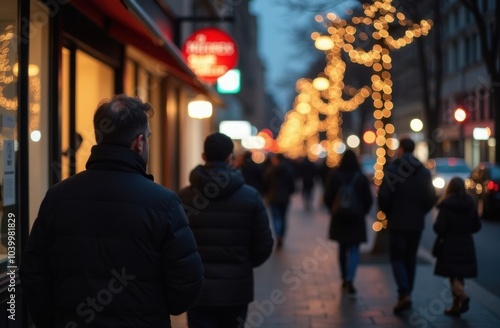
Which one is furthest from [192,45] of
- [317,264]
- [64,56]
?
[64,56]

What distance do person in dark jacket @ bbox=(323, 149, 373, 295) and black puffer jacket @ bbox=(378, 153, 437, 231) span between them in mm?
1124

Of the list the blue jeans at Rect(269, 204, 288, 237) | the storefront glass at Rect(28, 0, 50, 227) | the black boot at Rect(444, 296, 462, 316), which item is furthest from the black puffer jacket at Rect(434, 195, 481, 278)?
the blue jeans at Rect(269, 204, 288, 237)

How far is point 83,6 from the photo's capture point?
32.8 ft

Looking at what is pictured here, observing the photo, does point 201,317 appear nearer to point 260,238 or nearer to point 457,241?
point 260,238

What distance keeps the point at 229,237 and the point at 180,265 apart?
218cm

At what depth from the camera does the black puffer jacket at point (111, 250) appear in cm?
352

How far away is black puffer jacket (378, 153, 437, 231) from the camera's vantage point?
902 centimetres

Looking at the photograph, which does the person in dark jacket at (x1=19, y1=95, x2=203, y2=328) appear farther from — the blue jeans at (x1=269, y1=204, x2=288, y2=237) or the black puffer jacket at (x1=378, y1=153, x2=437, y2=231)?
the blue jeans at (x1=269, y1=204, x2=288, y2=237)

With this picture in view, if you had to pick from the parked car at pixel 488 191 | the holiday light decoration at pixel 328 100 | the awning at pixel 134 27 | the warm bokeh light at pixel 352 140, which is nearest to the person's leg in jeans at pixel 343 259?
the awning at pixel 134 27

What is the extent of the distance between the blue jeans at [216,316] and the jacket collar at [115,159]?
2293 millimetres

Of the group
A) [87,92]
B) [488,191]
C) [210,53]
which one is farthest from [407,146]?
[488,191]

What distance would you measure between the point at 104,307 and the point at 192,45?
16663mm

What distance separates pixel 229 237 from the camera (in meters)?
5.71

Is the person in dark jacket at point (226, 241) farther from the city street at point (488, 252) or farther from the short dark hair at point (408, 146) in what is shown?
the city street at point (488, 252)
